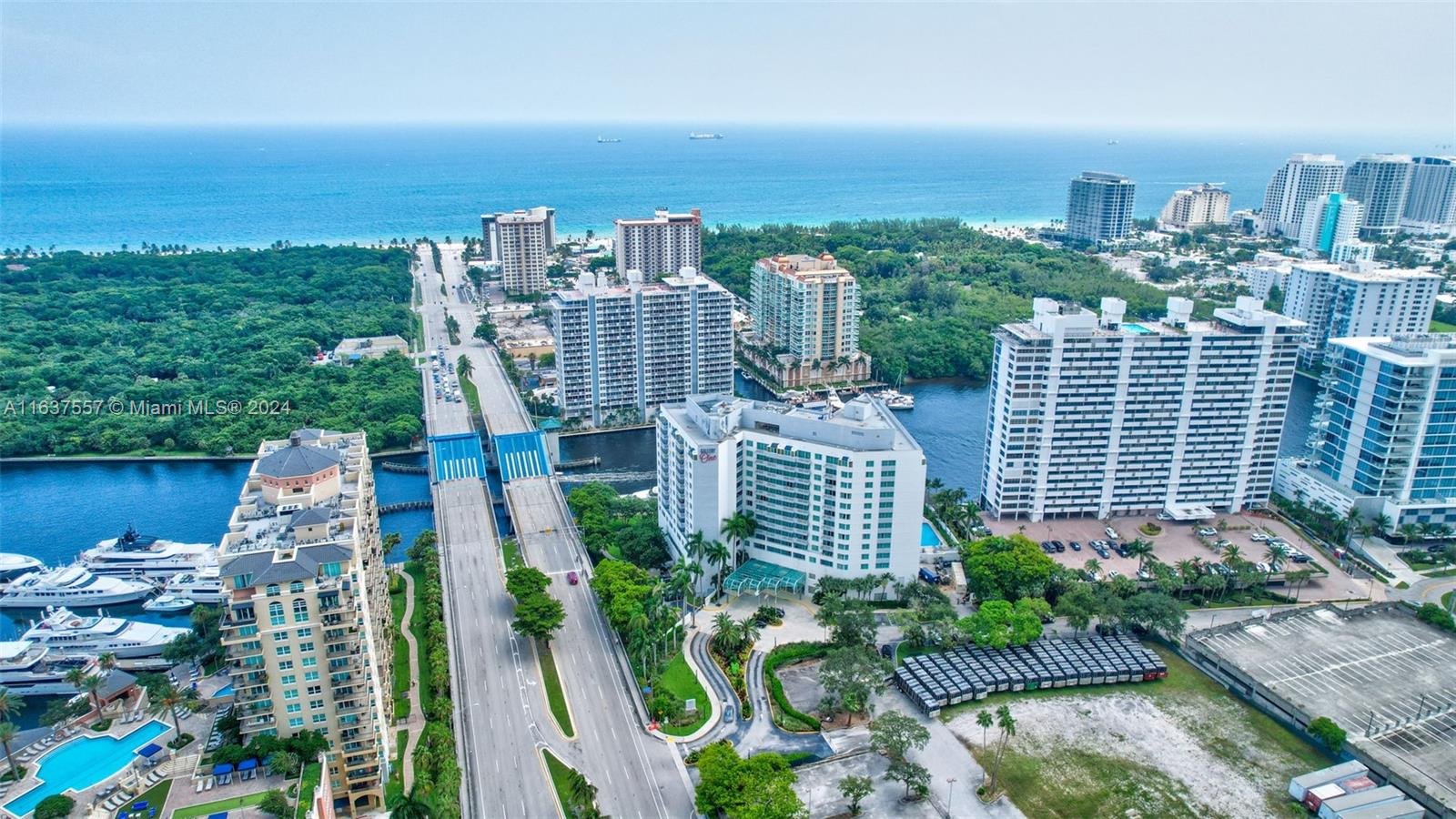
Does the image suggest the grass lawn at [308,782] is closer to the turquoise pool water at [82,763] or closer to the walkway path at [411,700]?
the walkway path at [411,700]

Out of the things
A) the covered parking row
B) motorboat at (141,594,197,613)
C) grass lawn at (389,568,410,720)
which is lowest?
motorboat at (141,594,197,613)

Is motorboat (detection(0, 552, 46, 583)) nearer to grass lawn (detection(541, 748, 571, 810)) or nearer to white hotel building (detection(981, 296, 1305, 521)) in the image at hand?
grass lawn (detection(541, 748, 571, 810))

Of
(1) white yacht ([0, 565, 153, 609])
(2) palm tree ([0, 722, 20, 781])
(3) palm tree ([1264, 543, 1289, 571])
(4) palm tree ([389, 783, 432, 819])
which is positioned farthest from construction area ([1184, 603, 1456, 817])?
(1) white yacht ([0, 565, 153, 609])

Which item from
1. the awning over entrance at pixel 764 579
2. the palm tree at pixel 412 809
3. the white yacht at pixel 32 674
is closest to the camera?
the palm tree at pixel 412 809

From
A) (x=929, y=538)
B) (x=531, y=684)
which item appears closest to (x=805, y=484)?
(x=929, y=538)

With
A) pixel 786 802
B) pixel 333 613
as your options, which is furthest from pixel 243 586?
pixel 786 802

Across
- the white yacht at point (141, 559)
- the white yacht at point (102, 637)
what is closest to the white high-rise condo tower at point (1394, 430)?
the white yacht at point (102, 637)
